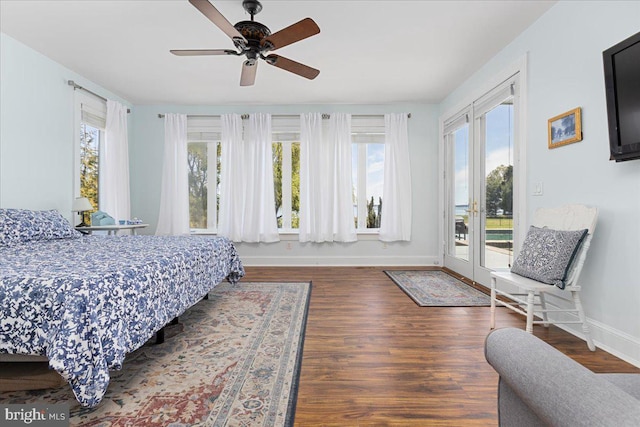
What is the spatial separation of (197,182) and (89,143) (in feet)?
5.08

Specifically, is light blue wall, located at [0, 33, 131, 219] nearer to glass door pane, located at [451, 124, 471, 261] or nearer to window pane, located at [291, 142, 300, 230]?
window pane, located at [291, 142, 300, 230]

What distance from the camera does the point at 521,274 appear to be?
2549 millimetres

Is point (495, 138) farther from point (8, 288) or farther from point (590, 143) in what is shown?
point (8, 288)

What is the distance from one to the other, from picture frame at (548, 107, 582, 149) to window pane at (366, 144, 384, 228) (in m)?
2.85

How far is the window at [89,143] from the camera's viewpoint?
4.16 meters

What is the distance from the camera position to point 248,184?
5.22 meters

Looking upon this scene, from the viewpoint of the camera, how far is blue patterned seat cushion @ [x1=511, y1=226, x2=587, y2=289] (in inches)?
88.5

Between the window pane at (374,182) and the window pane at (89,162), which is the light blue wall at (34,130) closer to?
the window pane at (89,162)

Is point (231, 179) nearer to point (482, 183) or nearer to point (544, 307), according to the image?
point (482, 183)

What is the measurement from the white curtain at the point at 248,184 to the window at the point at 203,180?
0.74 feet

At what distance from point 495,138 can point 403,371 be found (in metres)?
2.94

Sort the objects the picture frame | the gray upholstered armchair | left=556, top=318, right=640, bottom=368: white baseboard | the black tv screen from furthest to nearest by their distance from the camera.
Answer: the picture frame < left=556, top=318, right=640, bottom=368: white baseboard < the black tv screen < the gray upholstered armchair

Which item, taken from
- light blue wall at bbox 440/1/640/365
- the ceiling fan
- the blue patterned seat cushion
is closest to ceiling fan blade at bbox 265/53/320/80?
the ceiling fan

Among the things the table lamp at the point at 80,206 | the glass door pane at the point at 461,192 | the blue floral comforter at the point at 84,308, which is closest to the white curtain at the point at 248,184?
the table lamp at the point at 80,206
